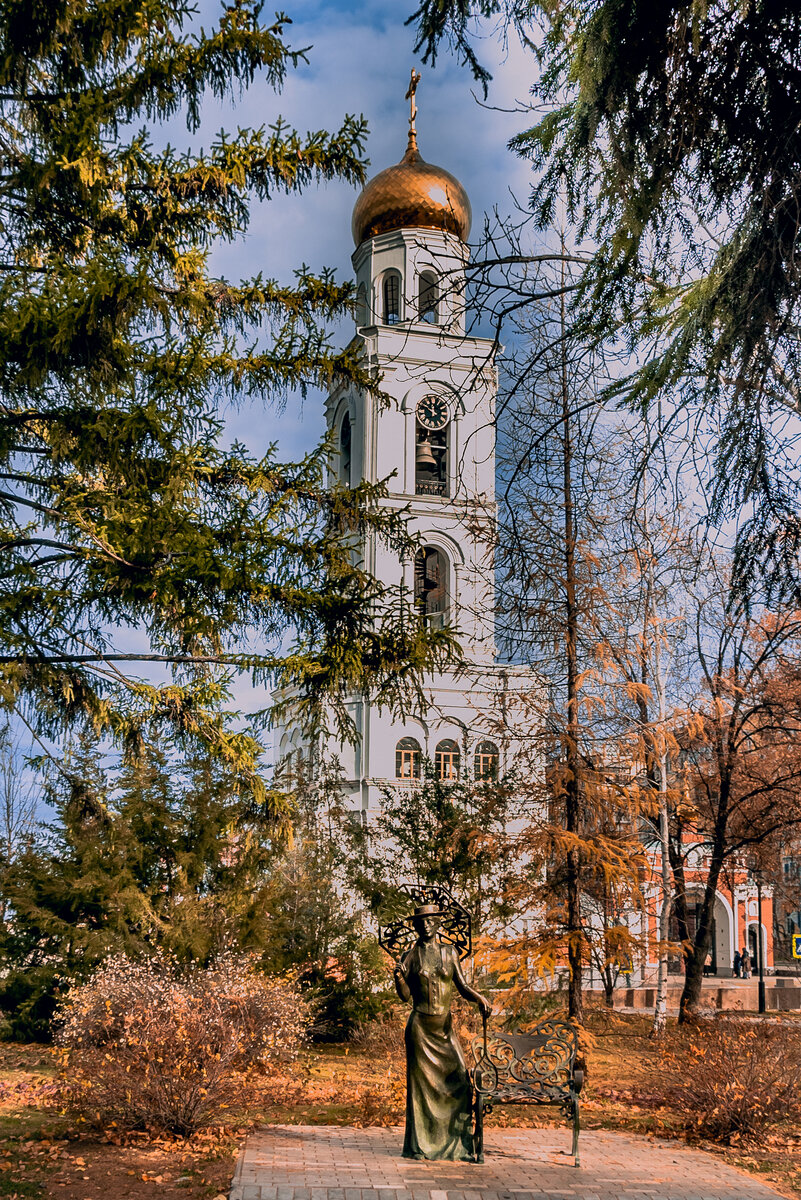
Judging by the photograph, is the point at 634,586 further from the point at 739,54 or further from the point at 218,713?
the point at 739,54

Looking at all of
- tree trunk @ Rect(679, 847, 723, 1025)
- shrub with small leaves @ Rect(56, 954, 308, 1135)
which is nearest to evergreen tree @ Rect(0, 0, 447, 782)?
shrub with small leaves @ Rect(56, 954, 308, 1135)

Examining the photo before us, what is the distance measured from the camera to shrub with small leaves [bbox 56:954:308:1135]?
31.1 ft

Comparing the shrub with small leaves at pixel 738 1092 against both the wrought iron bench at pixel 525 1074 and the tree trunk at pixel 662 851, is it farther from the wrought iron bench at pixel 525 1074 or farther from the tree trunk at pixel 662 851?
the tree trunk at pixel 662 851

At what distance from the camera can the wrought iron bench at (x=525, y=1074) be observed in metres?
9.10

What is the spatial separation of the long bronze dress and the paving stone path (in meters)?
0.19

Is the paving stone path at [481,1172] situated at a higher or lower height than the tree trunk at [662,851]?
lower

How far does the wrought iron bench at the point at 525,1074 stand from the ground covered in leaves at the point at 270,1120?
151 cm

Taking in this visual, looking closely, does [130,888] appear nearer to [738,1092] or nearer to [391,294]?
[738,1092]

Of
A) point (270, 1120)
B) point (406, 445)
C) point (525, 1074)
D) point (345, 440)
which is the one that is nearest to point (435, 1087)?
point (525, 1074)

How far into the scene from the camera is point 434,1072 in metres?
8.91

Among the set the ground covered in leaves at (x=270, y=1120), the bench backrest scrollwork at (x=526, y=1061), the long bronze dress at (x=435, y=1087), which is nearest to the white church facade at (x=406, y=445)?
the ground covered in leaves at (x=270, y=1120)

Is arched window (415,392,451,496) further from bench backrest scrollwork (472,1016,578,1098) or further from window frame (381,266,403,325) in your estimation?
bench backrest scrollwork (472,1016,578,1098)

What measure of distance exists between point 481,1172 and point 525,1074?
58.0 inches

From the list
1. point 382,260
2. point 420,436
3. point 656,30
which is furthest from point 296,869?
point 382,260
